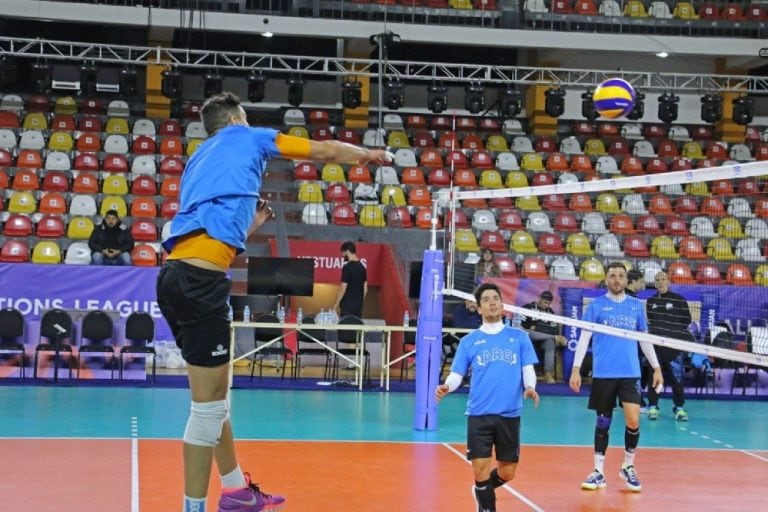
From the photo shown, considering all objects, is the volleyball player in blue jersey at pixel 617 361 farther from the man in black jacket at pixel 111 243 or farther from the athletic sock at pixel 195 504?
the man in black jacket at pixel 111 243

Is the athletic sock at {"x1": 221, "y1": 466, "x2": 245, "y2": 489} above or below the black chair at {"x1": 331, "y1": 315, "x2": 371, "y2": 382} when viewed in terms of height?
above

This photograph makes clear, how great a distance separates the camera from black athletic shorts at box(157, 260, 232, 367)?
16.4ft

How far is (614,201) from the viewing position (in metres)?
22.8

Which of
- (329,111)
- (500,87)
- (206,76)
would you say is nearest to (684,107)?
(500,87)

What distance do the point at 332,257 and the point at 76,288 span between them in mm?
4663

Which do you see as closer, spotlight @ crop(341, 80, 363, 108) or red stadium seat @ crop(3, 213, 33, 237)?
red stadium seat @ crop(3, 213, 33, 237)

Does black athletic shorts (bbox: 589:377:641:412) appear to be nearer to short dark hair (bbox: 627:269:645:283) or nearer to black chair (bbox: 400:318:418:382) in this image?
short dark hair (bbox: 627:269:645:283)

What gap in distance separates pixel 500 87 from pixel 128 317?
46.9ft

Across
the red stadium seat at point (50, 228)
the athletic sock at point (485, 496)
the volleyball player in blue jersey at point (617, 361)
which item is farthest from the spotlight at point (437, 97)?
the athletic sock at point (485, 496)

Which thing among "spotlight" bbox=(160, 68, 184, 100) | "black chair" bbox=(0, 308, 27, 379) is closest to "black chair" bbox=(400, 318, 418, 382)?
"black chair" bbox=(0, 308, 27, 379)

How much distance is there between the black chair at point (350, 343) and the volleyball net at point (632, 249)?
1.67 meters

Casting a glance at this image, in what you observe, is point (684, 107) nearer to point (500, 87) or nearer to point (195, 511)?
point (500, 87)

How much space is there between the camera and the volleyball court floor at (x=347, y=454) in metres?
8.47

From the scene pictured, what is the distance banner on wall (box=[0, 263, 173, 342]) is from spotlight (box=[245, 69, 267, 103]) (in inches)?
271
